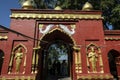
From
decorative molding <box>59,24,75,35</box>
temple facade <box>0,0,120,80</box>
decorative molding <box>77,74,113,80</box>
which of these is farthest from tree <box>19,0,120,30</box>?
decorative molding <box>77,74,113,80</box>

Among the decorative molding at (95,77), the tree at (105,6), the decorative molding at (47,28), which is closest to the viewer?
the decorative molding at (95,77)

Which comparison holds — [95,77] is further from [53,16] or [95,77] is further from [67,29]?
[53,16]

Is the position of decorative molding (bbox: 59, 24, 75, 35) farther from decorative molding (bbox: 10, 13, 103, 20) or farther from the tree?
the tree

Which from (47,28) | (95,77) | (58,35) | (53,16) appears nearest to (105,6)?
(58,35)

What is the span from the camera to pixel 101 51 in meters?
11.5

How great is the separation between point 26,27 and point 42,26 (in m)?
1.05

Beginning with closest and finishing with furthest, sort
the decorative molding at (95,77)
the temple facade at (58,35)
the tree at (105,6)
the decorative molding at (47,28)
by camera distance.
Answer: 1. the decorative molding at (95,77)
2. the temple facade at (58,35)
3. the decorative molding at (47,28)
4. the tree at (105,6)

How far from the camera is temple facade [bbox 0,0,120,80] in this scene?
35.7ft

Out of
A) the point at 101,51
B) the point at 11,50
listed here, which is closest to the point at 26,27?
the point at 11,50

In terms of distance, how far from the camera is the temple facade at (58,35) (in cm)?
1088

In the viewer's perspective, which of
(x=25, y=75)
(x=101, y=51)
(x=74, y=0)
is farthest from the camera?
(x=74, y=0)

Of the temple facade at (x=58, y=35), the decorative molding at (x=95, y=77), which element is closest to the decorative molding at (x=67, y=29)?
the temple facade at (x=58, y=35)

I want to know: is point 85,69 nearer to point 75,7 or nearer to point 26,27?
point 26,27

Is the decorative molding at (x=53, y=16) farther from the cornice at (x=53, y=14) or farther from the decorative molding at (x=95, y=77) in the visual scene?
the decorative molding at (x=95, y=77)
